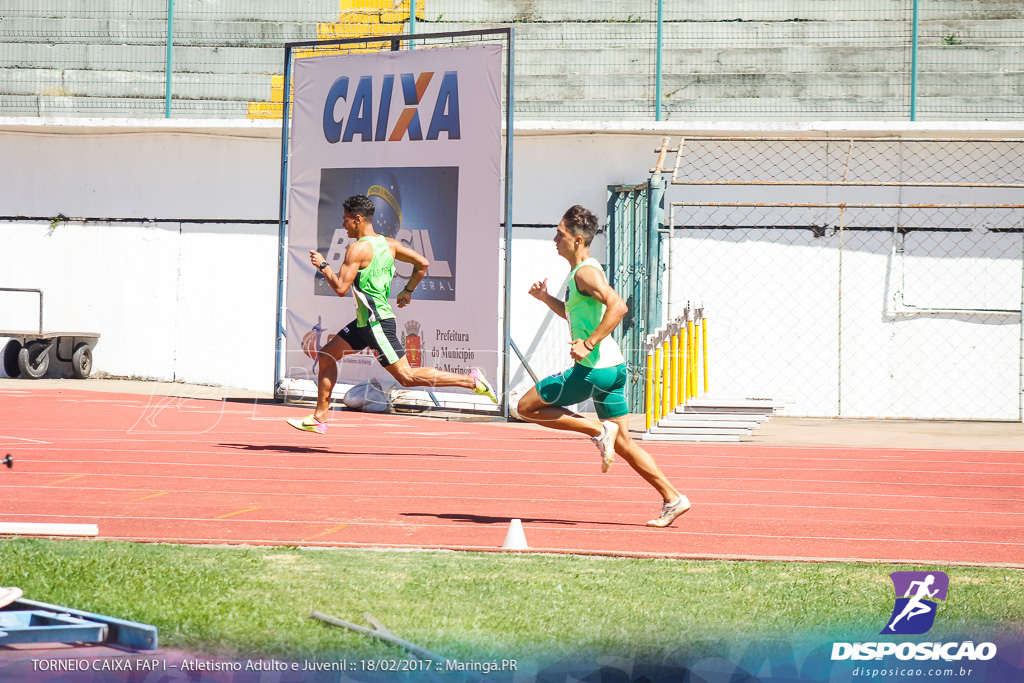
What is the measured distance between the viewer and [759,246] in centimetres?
1677

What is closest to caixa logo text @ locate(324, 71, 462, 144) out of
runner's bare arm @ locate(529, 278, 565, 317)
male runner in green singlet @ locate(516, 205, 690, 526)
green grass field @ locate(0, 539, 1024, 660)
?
runner's bare arm @ locate(529, 278, 565, 317)

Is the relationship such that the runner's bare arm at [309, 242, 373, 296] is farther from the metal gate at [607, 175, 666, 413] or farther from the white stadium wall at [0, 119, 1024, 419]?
the white stadium wall at [0, 119, 1024, 419]

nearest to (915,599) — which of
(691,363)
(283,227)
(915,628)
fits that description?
(915,628)

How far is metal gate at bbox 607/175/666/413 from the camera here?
16.2 meters

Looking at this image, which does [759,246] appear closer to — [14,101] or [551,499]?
[551,499]

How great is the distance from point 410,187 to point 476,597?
10.2m

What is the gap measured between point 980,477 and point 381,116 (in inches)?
330

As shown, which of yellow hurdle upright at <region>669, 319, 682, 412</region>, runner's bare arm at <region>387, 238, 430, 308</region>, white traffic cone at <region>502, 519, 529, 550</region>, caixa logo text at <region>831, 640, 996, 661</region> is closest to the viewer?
caixa logo text at <region>831, 640, 996, 661</region>

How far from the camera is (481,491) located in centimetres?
938

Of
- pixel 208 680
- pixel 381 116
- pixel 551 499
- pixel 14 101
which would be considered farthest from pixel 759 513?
pixel 14 101

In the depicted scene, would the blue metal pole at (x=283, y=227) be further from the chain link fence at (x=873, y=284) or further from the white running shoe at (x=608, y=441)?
the white running shoe at (x=608, y=441)

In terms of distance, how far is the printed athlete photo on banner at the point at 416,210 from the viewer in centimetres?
1473

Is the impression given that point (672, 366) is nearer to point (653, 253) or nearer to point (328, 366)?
point (653, 253)

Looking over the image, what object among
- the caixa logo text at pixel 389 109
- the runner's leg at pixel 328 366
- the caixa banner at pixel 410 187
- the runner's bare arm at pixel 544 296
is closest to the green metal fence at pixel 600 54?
the caixa logo text at pixel 389 109
